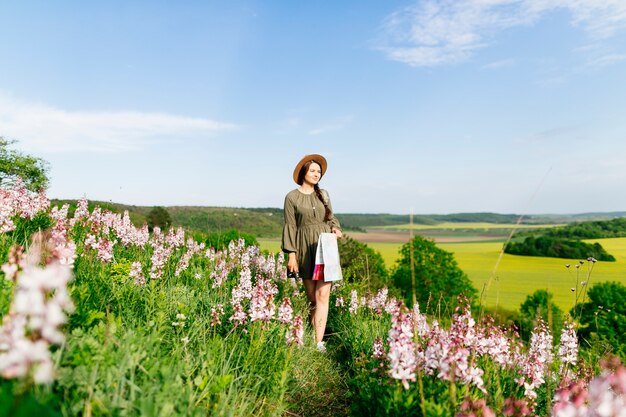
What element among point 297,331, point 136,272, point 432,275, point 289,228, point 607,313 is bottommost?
point 607,313

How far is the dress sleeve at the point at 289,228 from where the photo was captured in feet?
23.2

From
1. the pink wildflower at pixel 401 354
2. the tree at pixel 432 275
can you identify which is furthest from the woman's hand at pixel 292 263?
the tree at pixel 432 275

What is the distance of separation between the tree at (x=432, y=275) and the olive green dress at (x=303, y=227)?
7967 millimetres

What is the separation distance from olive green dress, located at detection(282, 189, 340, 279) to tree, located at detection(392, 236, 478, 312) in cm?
797

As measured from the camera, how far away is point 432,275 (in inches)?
574

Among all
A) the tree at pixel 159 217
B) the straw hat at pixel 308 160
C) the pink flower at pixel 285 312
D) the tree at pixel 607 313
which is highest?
the straw hat at pixel 308 160

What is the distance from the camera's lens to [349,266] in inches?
482

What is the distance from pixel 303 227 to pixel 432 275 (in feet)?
28.9

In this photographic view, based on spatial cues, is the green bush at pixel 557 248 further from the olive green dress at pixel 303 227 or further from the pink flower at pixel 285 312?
the pink flower at pixel 285 312

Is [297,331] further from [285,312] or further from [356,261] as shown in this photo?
[356,261]

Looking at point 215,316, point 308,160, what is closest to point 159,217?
point 308,160

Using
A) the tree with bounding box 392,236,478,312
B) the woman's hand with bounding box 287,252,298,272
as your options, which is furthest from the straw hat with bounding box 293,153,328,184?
the tree with bounding box 392,236,478,312

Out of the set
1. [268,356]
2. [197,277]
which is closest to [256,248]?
[197,277]

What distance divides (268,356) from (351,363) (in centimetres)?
189
